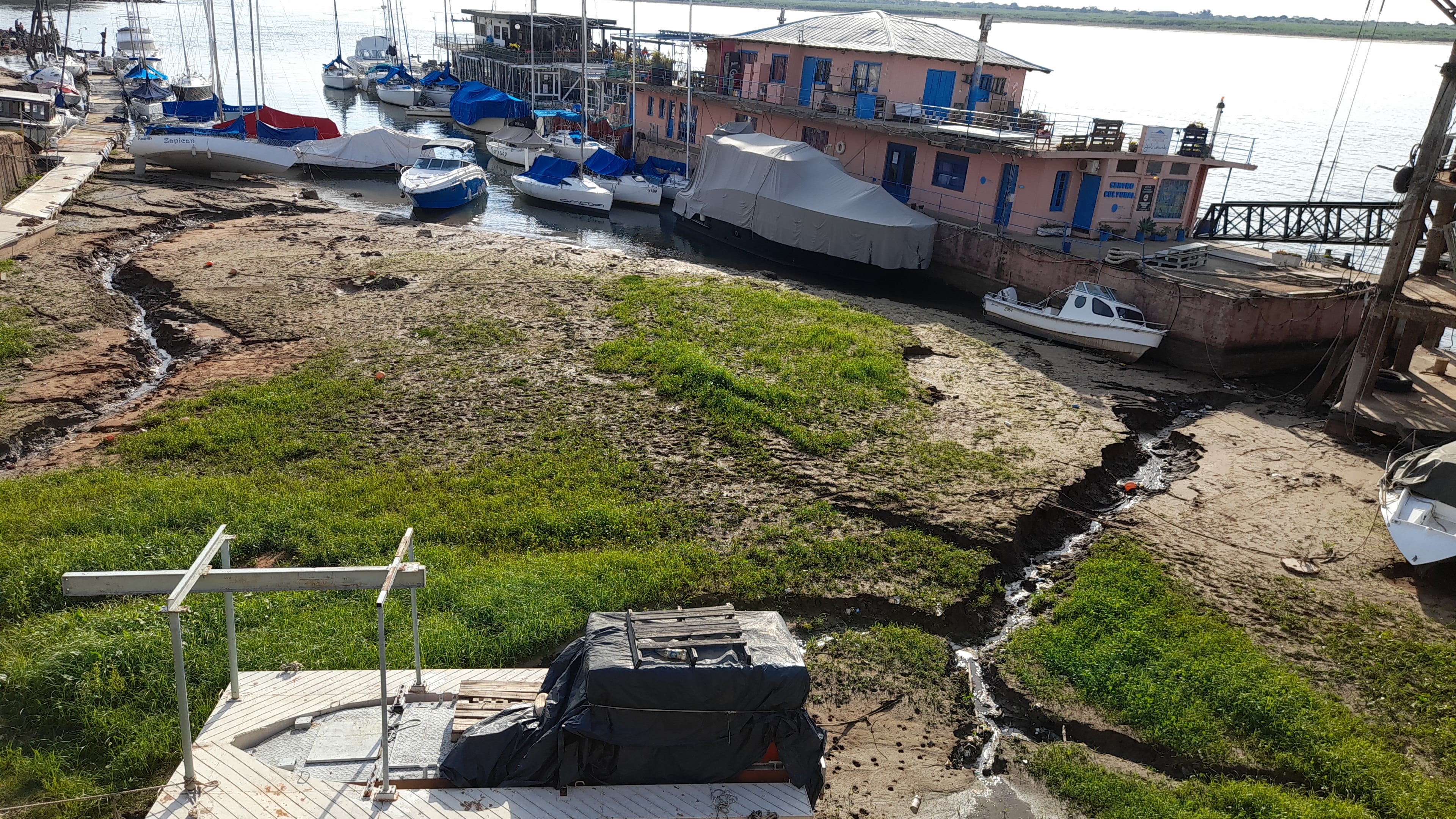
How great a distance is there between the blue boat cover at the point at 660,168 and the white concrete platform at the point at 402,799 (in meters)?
38.5

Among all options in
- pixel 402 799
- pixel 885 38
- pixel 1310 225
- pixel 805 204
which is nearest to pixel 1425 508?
pixel 402 799

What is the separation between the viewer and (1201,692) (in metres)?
10.6

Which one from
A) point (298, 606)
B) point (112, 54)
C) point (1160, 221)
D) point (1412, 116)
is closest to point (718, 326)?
point (298, 606)

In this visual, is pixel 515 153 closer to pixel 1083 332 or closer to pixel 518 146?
pixel 518 146

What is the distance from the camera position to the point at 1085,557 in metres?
14.0

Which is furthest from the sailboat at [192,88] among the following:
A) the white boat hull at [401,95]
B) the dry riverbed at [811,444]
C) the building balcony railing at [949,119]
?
the dry riverbed at [811,444]

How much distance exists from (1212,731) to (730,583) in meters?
6.09

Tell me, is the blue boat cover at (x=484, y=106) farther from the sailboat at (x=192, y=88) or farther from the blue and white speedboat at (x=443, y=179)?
the blue and white speedboat at (x=443, y=179)

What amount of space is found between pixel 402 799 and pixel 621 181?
38563 mm

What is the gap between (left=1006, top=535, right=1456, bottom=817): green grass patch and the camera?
941 cm

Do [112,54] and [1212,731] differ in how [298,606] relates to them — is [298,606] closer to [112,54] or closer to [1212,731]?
[1212,731]

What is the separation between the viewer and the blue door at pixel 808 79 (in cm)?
4075

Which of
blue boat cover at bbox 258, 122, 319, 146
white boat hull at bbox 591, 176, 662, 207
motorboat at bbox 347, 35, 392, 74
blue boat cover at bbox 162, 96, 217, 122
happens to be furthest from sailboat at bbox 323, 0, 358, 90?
white boat hull at bbox 591, 176, 662, 207

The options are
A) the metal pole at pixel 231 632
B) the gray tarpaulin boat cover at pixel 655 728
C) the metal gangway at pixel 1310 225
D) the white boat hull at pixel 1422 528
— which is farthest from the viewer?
the metal gangway at pixel 1310 225
